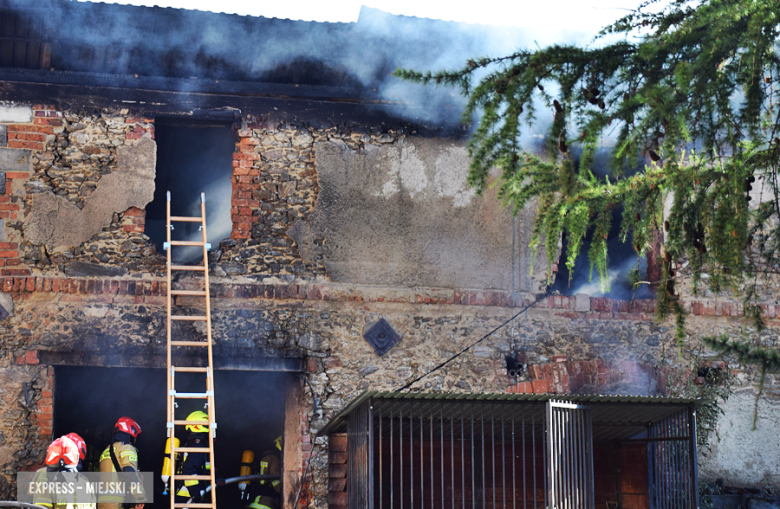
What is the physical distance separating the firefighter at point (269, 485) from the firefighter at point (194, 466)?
22.8 inches

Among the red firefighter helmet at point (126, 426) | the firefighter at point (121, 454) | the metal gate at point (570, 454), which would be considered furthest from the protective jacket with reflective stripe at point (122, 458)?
the metal gate at point (570, 454)

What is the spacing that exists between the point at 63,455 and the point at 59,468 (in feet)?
0.43

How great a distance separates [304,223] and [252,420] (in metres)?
3.07

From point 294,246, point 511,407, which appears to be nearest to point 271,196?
point 294,246

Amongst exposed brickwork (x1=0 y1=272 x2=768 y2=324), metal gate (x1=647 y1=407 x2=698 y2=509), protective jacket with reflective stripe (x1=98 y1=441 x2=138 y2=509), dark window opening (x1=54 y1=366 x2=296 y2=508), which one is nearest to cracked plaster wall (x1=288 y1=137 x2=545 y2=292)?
exposed brickwork (x1=0 y1=272 x2=768 y2=324)

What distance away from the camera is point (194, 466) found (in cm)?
779

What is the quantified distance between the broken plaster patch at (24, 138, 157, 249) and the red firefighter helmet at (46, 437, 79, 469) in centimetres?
201

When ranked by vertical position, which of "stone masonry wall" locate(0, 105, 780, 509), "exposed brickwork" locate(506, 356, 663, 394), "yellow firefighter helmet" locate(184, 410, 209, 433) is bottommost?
"yellow firefighter helmet" locate(184, 410, 209, 433)

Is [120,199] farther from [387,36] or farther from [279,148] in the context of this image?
[387,36]

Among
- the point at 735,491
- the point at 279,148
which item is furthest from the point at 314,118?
the point at 735,491

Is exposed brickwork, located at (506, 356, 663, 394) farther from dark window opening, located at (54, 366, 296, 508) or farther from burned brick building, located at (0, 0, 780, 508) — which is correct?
dark window opening, located at (54, 366, 296, 508)

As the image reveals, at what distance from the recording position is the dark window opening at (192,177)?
358 inches

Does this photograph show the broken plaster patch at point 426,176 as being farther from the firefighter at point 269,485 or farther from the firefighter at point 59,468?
the firefighter at point 59,468

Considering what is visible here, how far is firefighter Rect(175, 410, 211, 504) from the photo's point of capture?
766cm
